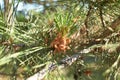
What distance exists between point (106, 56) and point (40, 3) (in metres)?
0.27

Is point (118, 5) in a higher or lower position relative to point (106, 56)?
higher

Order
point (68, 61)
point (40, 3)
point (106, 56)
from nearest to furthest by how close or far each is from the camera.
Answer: point (68, 61) → point (106, 56) → point (40, 3)

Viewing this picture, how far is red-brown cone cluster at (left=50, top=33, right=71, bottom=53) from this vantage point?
567 mm

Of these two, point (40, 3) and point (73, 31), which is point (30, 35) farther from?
point (40, 3)

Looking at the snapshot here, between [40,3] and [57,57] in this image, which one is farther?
[40,3]

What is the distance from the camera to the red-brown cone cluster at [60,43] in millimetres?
567

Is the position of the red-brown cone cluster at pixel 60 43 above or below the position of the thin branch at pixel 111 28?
below

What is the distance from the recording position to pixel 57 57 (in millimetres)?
591

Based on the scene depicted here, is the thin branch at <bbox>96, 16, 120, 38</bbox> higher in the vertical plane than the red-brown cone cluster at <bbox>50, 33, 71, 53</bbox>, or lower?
higher

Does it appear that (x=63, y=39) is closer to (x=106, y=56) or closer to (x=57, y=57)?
(x=57, y=57)

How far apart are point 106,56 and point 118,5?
0.13 metres

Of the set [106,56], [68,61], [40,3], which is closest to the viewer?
[68,61]

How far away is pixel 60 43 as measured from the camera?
0.57m

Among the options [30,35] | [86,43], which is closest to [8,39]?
[30,35]
